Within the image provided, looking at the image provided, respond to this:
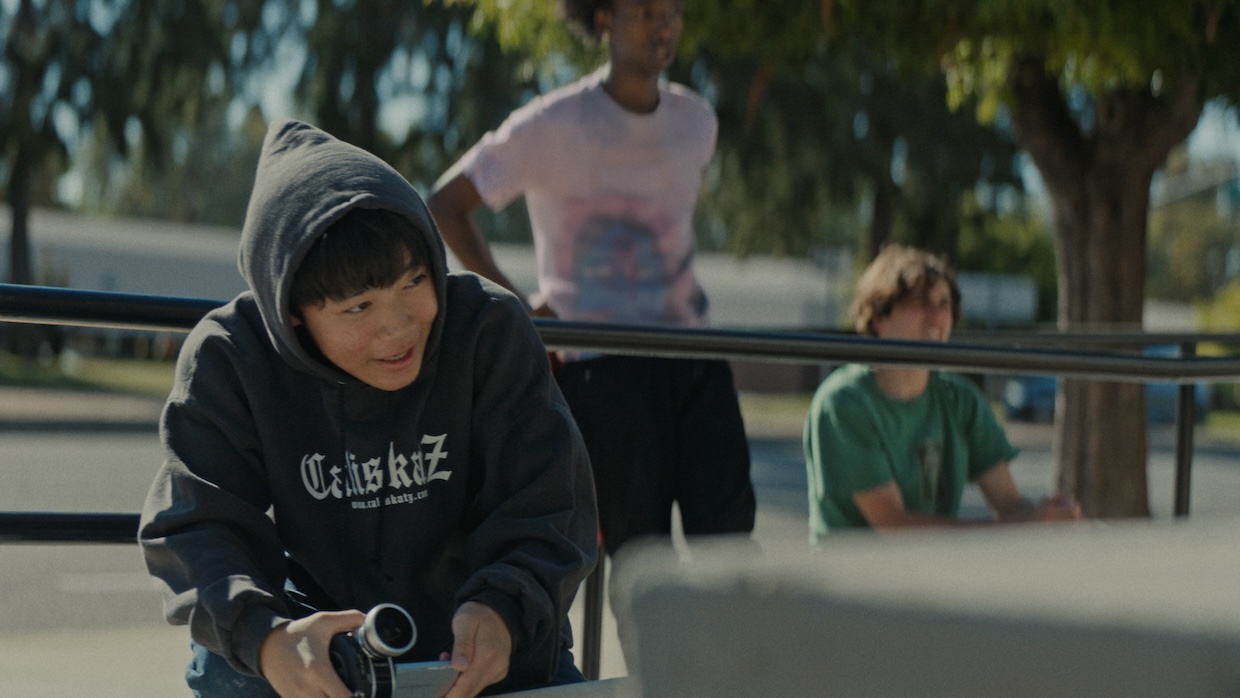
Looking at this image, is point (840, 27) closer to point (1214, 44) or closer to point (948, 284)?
point (1214, 44)

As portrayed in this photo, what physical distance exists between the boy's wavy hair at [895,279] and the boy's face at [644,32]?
852mm

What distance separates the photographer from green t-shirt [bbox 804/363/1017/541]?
342cm

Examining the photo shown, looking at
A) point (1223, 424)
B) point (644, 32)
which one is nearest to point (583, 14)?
point (644, 32)

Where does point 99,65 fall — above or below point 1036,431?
above

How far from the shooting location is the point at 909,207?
21.0 m

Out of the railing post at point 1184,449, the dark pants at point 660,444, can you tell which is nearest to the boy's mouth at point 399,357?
the dark pants at point 660,444

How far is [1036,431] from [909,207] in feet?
14.5

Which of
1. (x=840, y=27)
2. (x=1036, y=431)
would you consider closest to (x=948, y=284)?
(x=840, y=27)

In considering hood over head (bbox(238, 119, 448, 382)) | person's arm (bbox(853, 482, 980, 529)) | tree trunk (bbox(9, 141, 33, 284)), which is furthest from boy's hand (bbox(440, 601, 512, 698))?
tree trunk (bbox(9, 141, 33, 284))

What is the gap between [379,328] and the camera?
1.83m

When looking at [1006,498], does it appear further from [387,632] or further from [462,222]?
[387,632]

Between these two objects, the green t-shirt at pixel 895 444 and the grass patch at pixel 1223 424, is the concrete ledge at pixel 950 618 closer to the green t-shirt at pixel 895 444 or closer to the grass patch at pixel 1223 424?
the green t-shirt at pixel 895 444

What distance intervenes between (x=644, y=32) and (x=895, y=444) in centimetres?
110

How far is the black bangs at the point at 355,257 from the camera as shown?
1817 millimetres
